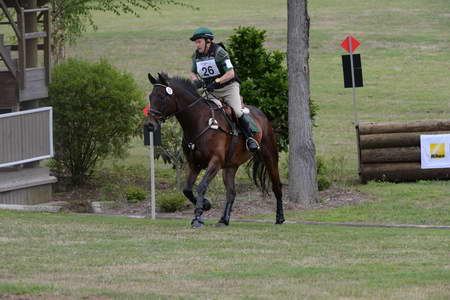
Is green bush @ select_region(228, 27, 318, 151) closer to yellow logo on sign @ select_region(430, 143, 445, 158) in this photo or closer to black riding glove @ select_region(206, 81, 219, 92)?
yellow logo on sign @ select_region(430, 143, 445, 158)

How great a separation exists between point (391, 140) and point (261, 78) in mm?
3080

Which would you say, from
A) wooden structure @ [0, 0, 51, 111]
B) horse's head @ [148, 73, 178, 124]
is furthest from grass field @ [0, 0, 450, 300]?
wooden structure @ [0, 0, 51, 111]

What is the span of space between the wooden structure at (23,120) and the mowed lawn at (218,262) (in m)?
5.90

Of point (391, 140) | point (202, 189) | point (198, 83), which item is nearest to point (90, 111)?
point (391, 140)

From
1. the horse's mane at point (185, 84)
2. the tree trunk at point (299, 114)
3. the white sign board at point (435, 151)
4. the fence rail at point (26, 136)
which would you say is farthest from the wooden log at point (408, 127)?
the horse's mane at point (185, 84)

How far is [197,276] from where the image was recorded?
36.4 ft

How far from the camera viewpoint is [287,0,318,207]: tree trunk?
21.3m

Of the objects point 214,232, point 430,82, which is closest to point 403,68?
point 430,82

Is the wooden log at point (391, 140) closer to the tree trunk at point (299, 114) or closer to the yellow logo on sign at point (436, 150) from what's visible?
the yellow logo on sign at point (436, 150)

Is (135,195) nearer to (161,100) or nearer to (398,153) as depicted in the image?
(398,153)

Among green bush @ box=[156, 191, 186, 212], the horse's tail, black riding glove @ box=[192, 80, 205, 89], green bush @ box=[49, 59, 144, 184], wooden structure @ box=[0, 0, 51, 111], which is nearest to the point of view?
black riding glove @ box=[192, 80, 205, 89]

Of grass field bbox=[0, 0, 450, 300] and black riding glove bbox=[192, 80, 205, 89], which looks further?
black riding glove bbox=[192, 80, 205, 89]

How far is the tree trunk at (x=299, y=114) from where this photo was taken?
21.3m

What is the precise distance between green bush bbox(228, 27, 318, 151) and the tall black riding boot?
587 cm
